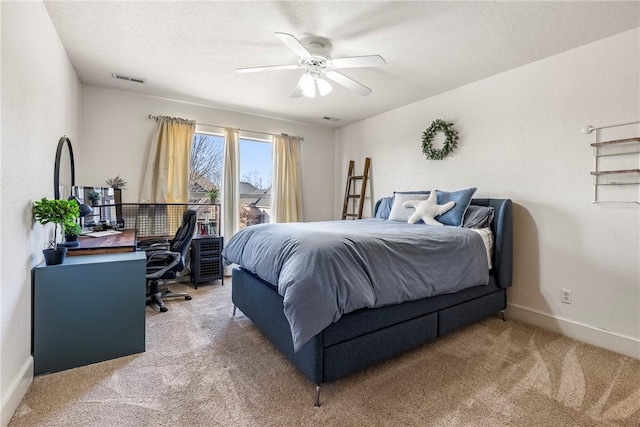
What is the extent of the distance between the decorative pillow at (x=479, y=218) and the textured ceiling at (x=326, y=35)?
1406 mm

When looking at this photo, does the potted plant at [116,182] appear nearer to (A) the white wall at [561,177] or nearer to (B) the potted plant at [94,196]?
(B) the potted plant at [94,196]

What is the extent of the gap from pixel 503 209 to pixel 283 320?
2.26 meters

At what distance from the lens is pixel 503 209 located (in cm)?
277

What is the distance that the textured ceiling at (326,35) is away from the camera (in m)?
2.04

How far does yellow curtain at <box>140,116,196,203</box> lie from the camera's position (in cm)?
379

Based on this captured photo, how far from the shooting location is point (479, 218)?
2.87m

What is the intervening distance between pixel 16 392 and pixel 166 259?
155 centimetres

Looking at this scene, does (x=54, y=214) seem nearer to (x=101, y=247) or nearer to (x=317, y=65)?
(x=101, y=247)

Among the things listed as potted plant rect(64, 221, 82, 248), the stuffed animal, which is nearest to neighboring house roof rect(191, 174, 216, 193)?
potted plant rect(64, 221, 82, 248)

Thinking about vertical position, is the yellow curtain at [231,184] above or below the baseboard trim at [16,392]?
above

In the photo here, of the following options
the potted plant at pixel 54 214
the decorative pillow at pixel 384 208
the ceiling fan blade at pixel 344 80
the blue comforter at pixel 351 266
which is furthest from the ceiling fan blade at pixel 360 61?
the potted plant at pixel 54 214

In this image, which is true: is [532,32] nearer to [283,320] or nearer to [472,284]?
[472,284]

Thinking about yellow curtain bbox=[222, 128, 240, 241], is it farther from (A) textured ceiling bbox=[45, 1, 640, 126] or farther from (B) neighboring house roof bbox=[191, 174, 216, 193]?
(A) textured ceiling bbox=[45, 1, 640, 126]

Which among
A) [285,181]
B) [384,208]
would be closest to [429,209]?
[384,208]
